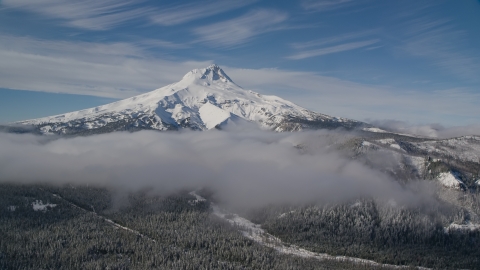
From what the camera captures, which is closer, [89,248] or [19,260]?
[19,260]

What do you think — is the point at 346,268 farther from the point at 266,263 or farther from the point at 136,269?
the point at 136,269

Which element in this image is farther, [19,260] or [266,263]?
[266,263]

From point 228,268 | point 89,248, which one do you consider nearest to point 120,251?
point 89,248

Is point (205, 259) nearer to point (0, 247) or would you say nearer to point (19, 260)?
point (19, 260)

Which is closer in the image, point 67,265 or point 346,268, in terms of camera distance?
point 67,265

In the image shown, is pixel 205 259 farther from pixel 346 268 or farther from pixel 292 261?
pixel 346 268

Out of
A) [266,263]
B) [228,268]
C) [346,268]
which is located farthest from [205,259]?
[346,268]

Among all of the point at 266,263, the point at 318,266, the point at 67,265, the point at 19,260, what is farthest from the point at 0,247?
the point at 318,266
